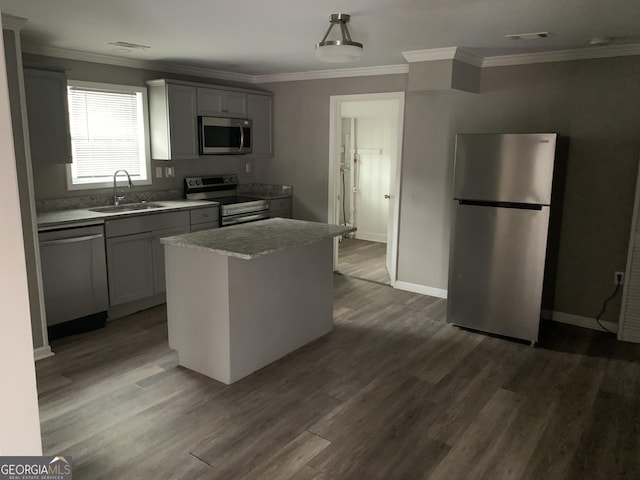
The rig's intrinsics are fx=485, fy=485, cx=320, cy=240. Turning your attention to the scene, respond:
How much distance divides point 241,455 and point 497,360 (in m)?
2.07

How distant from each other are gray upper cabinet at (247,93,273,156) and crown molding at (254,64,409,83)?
244 millimetres

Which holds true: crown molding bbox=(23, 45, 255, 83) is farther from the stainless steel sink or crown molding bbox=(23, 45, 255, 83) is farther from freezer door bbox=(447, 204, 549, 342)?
freezer door bbox=(447, 204, 549, 342)

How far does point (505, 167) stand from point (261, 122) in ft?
10.3

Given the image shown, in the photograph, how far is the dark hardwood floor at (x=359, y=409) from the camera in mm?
2420

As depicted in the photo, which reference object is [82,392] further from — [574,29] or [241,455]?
[574,29]

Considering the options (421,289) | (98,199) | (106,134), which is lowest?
(421,289)

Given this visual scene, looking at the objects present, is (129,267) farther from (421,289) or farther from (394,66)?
(394,66)

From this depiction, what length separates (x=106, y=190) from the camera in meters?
4.71

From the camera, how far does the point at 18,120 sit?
3293 mm

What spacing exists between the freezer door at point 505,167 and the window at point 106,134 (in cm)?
314

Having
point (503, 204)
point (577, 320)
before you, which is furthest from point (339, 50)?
point (577, 320)

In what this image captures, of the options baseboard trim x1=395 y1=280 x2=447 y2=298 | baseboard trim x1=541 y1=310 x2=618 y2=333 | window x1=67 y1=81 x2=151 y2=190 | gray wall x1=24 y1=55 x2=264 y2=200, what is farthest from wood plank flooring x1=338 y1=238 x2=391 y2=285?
window x1=67 y1=81 x2=151 y2=190

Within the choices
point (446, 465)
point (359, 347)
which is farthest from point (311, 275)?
point (446, 465)

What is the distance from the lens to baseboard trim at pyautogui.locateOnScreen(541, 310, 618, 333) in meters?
4.15
